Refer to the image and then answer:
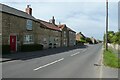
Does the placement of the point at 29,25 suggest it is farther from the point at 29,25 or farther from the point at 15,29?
the point at 15,29

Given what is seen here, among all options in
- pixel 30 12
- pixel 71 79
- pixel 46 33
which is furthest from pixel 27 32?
pixel 71 79

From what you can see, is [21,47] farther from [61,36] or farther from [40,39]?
[61,36]

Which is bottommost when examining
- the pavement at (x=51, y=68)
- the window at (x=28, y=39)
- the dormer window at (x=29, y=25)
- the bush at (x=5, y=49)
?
the pavement at (x=51, y=68)

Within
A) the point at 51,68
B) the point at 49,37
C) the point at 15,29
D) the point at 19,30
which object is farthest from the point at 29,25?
the point at 51,68

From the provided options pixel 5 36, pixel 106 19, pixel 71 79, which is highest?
pixel 106 19

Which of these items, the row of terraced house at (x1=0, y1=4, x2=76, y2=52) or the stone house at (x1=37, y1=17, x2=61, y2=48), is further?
the stone house at (x1=37, y1=17, x2=61, y2=48)

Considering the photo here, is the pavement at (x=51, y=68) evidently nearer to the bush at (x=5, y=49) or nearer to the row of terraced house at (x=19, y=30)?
the bush at (x=5, y=49)

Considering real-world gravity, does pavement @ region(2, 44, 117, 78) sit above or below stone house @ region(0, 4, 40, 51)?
below

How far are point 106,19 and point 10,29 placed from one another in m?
13.5

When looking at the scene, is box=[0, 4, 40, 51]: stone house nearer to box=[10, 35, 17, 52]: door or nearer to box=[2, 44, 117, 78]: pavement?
box=[10, 35, 17, 52]: door

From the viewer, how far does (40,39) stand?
45.4 meters

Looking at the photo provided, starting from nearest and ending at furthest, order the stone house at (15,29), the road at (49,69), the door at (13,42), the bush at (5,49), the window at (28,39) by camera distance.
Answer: the road at (49,69) → the bush at (5,49) → the stone house at (15,29) → the door at (13,42) → the window at (28,39)

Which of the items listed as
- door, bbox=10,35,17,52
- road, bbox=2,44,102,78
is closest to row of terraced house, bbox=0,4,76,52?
door, bbox=10,35,17,52

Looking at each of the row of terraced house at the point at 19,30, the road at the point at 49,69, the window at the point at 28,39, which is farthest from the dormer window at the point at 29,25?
the road at the point at 49,69
